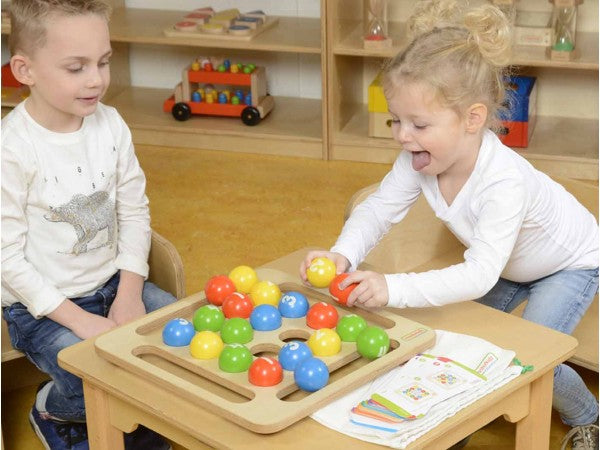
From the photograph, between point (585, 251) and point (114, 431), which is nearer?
point (114, 431)

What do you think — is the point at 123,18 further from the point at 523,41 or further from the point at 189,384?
the point at 189,384

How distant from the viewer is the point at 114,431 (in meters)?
1.64

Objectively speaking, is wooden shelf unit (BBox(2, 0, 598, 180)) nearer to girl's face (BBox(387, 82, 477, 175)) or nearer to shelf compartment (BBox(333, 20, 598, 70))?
shelf compartment (BBox(333, 20, 598, 70))

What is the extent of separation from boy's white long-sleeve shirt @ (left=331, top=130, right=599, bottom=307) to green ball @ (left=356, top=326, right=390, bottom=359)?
15cm

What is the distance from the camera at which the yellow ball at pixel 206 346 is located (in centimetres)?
155

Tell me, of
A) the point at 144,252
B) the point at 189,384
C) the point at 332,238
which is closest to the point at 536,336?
the point at 189,384

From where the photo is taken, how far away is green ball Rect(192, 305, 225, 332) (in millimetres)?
1628

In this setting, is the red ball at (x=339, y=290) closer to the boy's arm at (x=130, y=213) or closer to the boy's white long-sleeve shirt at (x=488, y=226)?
the boy's white long-sleeve shirt at (x=488, y=226)

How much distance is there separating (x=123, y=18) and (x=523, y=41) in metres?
1.43


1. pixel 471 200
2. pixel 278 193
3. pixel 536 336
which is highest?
pixel 471 200

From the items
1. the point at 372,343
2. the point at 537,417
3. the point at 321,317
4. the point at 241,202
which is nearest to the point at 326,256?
the point at 321,317

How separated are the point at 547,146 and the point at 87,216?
1884 millimetres

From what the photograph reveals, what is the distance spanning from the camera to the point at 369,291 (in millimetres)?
1663

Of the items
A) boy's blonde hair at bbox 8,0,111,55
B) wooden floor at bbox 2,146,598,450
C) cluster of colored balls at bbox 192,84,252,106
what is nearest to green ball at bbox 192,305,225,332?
boy's blonde hair at bbox 8,0,111,55
